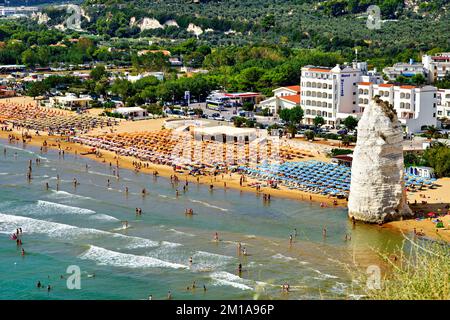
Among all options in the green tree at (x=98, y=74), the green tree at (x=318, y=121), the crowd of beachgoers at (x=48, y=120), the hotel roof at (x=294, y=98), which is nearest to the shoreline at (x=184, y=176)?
the crowd of beachgoers at (x=48, y=120)

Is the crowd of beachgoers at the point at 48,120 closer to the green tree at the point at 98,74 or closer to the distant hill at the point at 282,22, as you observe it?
the green tree at the point at 98,74

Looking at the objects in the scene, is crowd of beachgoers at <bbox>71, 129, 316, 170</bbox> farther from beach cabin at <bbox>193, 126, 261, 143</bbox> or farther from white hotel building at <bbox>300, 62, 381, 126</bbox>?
white hotel building at <bbox>300, 62, 381, 126</bbox>

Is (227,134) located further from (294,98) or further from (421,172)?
(421,172)

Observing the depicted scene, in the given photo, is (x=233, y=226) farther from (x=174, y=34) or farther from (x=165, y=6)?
(x=165, y=6)

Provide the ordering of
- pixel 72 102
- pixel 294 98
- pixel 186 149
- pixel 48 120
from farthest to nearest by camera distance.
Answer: pixel 72 102, pixel 48 120, pixel 294 98, pixel 186 149

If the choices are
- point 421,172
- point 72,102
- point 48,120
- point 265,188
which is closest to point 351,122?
point 421,172
